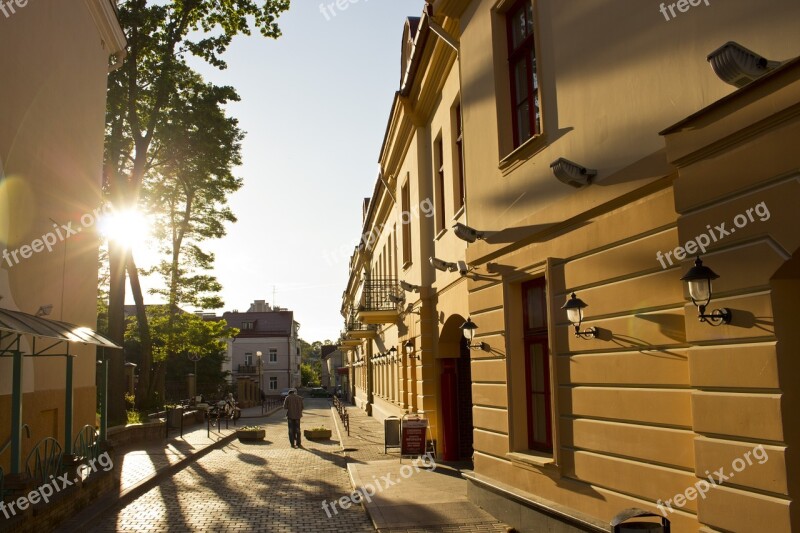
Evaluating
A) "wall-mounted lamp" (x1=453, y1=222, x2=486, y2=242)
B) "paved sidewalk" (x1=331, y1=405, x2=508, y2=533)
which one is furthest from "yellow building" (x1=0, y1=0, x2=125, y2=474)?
"wall-mounted lamp" (x1=453, y1=222, x2=486, y2=242)

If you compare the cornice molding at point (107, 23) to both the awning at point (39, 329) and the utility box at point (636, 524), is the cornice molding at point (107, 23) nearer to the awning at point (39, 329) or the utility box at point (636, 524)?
the awning at point (39, 329)

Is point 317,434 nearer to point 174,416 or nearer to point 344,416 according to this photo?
point 344,416

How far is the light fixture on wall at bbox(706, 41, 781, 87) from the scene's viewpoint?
455cm

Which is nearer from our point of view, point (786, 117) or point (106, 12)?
point (786, 117)

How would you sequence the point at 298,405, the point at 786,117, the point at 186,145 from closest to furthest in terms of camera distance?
the point at 786,117 < the point at 298,405 < the point at 186,145

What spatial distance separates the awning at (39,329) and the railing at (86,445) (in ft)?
5.25

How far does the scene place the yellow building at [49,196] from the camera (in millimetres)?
10414

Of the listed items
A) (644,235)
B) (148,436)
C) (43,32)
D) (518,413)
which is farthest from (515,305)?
(148,436)

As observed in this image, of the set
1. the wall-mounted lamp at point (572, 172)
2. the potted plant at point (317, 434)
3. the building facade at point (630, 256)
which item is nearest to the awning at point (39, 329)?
the building facade at point (630, 256)

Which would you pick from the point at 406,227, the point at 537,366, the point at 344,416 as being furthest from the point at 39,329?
the point at 344,416

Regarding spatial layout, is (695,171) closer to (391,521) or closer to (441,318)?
(391,521)

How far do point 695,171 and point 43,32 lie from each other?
35.9 feet

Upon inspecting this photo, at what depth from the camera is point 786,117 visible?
4379mm

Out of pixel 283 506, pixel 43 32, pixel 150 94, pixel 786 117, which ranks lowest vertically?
pixel 283 506
